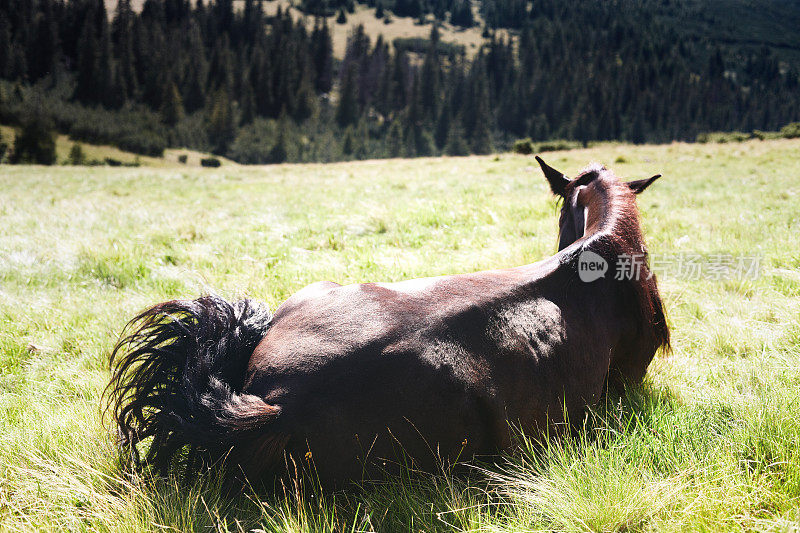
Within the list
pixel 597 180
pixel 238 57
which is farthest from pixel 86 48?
pixel 597 180

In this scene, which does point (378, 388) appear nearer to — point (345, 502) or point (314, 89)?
point (345, 502)

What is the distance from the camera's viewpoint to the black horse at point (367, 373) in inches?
77.4

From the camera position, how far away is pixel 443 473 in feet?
6.82

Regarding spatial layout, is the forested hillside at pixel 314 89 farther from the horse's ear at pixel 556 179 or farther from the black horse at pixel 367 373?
the black horse at pixel 367 373

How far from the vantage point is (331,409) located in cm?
193

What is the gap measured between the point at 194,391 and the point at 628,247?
2826 mm

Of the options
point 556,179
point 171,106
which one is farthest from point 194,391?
point 171,106

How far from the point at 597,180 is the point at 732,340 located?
1.73 m

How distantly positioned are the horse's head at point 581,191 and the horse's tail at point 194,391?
8.85 ft

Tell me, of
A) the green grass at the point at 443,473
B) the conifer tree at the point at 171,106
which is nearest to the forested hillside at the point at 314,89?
the conifer tree at the point at 171,106

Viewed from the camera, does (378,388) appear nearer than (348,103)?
Yes

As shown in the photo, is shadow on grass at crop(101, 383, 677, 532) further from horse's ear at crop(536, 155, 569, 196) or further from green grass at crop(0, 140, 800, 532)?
horse's ear at crop(536, 155, 569, 196)

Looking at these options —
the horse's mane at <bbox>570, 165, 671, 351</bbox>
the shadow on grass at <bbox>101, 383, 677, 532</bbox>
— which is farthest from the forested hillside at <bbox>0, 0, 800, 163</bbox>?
the horse's mane at <bbox>570, 165, 671, 351</bbox>

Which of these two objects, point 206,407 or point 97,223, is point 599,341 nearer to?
point 206,407
